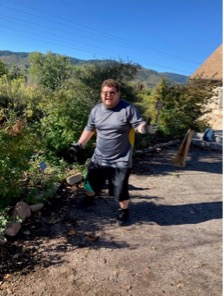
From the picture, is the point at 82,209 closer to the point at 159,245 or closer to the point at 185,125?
the point at 159,245

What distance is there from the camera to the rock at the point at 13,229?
128 inches

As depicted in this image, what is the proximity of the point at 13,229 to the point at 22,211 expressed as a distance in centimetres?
35

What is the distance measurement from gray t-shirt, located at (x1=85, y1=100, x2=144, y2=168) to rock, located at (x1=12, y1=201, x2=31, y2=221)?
42.5 inches

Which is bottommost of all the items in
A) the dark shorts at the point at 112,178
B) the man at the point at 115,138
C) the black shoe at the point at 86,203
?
the black shoe at the point at 86,203

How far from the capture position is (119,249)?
3.22 m

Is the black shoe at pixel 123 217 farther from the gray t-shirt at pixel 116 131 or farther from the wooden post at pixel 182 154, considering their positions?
the wooden post at pixel 182 154

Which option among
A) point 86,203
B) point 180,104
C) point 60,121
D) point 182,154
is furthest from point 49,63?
point 86,203

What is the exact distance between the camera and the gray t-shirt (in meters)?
3.45

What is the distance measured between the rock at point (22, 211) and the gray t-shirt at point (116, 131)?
108cm

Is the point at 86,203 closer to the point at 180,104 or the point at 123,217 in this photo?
the point at 123,217

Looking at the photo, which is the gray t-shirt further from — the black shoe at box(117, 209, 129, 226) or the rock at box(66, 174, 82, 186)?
the rock at box(66, 174, 82, 186)

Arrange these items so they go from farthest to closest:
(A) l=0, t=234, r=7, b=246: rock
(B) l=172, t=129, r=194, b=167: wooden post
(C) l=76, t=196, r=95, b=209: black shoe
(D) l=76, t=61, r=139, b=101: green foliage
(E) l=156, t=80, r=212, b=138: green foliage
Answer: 1. (E) l=156, t=80, r=212, b=138: green foliage
2. (D) l=76, t=61, r=139, b=101: green foliage
3. (B) l=172, t=129, r=194, b=167: wooden post
4. (C) l=76, t=196, r=95, b=209: black shoe
5. (A) l=0, t=234, r=7, b=246: rock

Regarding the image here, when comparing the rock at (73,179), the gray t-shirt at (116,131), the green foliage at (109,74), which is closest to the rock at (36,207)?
the rock at (73,179)

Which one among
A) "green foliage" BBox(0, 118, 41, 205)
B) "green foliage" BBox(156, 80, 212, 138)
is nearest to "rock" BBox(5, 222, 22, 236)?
"green foliage" BBox(0, 118, 41, 205)
